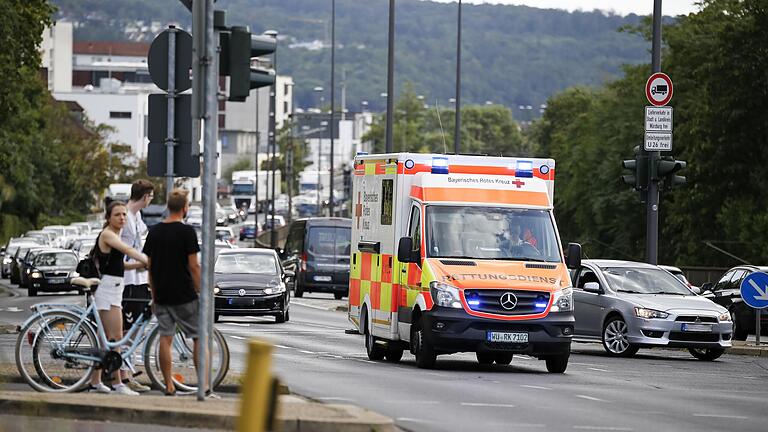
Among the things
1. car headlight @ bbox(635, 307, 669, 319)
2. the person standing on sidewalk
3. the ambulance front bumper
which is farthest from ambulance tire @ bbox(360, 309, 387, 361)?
the person standing on sidewalk

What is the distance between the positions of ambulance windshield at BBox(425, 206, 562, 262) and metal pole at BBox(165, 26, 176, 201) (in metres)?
5.58

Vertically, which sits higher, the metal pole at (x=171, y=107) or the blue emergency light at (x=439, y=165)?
the metal pole at (x=171, y=107)

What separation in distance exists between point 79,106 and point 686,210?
125 meters

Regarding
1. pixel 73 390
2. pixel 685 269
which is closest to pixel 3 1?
pixel 685 269

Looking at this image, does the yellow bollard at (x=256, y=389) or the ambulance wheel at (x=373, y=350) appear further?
the ambulance wheel at (x=373, y=350)

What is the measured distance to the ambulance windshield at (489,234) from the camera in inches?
845

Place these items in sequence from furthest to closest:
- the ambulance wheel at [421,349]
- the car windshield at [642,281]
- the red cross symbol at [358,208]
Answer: the car windshield at [642,281] → the red cross symbol at [358,208] → the ambulance wheel at [421,349]

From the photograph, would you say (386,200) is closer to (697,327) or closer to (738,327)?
(697,327)

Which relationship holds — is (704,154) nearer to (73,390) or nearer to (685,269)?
(685,269)

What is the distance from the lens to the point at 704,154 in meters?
57.6

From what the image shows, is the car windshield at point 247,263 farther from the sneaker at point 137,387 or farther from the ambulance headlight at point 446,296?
the sneaker at point 137,387

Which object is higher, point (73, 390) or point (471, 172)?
point (471, 172)

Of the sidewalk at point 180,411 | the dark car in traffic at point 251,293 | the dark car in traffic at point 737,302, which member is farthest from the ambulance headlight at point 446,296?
the dark car in traffic at point 737,302

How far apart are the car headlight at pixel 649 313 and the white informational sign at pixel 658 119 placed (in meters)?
5.16
